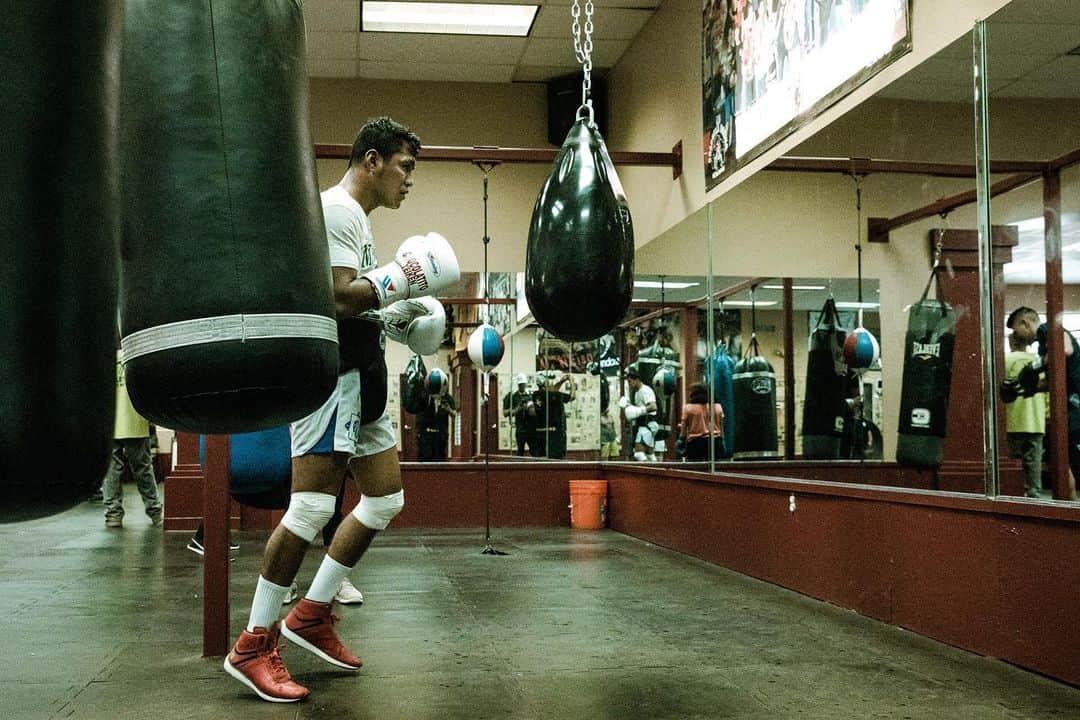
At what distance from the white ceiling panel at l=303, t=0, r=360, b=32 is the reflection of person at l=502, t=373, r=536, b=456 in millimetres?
3067

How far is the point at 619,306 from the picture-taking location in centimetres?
265

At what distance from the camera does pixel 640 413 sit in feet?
25.4

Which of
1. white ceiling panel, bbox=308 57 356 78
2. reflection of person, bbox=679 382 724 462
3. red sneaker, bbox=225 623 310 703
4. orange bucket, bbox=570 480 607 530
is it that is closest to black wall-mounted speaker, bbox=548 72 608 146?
white ceiling panel, bbox=308 57 356 78

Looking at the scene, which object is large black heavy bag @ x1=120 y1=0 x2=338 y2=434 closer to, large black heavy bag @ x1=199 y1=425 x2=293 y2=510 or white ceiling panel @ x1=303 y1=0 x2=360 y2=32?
large black heavy bag @ x1=199 y1=425 x2=293 y2=510

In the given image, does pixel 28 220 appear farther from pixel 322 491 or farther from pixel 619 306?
pixel 322 491

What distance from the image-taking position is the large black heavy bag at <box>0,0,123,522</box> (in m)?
0.92

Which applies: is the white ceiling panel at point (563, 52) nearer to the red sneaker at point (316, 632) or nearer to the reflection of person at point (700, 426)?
the reflection of person at point (700, 426)

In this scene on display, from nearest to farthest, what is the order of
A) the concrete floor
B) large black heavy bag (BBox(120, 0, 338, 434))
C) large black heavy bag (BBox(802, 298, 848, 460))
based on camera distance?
large black heavy bag (BBox(120, 0, 338, 434))
the concrete floor
large black heavy bag (BBox(802, 298, 848, 460))

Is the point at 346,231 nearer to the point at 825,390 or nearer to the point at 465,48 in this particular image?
the point at 825,390

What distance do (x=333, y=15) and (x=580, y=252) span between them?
6293 mm

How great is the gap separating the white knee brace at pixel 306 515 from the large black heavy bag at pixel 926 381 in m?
2.18

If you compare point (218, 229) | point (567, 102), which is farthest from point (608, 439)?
point (218, 229)

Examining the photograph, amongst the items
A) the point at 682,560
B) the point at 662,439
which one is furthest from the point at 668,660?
the point at 662,439

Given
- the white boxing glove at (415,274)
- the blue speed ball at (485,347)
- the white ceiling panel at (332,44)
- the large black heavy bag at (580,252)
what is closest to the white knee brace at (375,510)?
the white boxing glove at (415,274)
